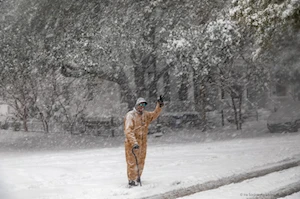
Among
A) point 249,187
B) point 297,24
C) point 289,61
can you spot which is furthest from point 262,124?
point 249,187

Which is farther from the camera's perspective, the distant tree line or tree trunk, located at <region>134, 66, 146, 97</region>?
tree trunk, located at <region>134, 66, 146, 97</region>

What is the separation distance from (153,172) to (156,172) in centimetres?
8

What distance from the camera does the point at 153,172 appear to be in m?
12.3

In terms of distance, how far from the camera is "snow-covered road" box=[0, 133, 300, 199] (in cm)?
969

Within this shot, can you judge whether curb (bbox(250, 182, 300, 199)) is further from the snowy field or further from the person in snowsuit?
the person in snowsuit

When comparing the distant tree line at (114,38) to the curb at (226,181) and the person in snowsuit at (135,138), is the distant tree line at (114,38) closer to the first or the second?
the curb at (226,181)

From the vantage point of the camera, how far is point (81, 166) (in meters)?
14.2

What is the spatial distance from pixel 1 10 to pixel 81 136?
7.13 metres

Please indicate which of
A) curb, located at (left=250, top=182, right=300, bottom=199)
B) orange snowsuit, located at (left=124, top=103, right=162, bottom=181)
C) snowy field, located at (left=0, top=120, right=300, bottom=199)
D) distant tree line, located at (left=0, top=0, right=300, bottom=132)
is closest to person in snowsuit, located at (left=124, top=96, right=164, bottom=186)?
orange snowsuit, located at (left=124, top=103, right=162, bottom=181)

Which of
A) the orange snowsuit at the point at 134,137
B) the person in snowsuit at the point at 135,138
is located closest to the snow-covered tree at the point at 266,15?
the person in snowsuit at the point at 135,138

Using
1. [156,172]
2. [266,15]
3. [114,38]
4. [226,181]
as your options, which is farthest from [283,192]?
[114,38]

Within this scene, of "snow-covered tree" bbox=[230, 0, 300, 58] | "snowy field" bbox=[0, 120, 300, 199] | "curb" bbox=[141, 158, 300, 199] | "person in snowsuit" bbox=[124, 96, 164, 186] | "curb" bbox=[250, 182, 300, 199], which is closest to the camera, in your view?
"curb" bbox=[250, 182, 300, 199]

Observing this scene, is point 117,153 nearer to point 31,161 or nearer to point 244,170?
point 31,161

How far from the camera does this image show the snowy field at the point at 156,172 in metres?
9.65
